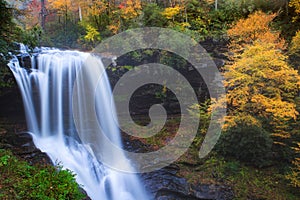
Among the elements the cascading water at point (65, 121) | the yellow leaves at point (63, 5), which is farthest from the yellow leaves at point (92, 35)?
the yellow leaves at point (63, 5)

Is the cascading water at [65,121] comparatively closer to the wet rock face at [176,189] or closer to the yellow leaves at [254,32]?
the wet rock face at [176,189]

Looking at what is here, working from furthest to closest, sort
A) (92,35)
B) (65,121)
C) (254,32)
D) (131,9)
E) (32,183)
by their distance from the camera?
→ (131,9)
(92,35)
(254,32)
(65,121)
(32,183)

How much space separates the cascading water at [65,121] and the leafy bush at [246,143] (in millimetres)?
3558

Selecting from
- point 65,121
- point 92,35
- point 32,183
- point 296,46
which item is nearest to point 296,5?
point 296,46

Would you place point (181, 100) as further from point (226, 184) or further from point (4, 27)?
point (4, 27)

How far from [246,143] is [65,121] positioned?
22.8 feet

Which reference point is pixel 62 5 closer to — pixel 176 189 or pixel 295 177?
pixel 176 189

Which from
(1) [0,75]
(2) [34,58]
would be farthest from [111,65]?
(1) [0,75]

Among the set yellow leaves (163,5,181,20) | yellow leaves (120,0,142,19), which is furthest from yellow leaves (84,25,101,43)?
yellow leaves (163,5,181,20)

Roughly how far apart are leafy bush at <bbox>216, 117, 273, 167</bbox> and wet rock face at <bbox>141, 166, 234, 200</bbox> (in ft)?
4.95

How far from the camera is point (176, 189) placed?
774 centimetres

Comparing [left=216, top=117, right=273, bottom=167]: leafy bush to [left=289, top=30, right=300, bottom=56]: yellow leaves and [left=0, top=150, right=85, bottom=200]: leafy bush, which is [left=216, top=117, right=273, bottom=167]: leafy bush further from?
[left=0, top=150, right=85, bottom=200]: leafy bush

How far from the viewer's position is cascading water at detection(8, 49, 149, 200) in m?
7.70

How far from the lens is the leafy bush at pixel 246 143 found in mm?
8242
